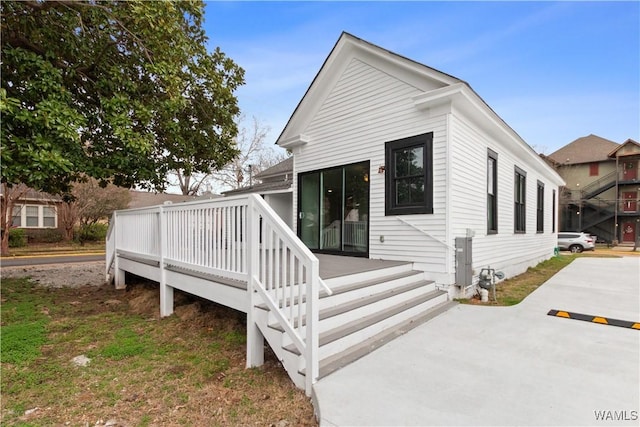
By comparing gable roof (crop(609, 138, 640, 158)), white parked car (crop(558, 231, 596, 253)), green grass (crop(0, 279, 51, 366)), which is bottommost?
white parked car (crop(558, 231, 596, 253))

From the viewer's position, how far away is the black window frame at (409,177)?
18.3ft

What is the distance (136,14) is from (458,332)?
6.77 m

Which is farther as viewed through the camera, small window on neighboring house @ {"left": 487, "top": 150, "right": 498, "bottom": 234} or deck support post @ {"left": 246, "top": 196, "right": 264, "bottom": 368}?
small window on neighboring house @ {"left": 487, "top": 150, "right": 498, "bottom": 234}

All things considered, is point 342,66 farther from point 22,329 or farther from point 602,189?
point 602,189

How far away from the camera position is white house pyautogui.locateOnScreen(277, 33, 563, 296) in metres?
5.47

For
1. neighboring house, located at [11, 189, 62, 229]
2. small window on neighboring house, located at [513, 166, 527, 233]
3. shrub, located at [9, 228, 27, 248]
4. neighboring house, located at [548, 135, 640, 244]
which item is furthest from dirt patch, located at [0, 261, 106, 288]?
neighboring house, located at [548, 135, 640, 244]

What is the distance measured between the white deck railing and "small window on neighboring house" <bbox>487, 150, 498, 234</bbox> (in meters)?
5.28

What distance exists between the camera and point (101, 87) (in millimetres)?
5785

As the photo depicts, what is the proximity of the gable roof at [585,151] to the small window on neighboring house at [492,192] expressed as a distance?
89.4 feet

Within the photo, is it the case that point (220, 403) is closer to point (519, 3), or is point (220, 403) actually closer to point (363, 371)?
point (363, 371)

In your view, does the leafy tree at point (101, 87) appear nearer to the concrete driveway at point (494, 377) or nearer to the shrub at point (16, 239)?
the concrete driveway at point (494, 377)

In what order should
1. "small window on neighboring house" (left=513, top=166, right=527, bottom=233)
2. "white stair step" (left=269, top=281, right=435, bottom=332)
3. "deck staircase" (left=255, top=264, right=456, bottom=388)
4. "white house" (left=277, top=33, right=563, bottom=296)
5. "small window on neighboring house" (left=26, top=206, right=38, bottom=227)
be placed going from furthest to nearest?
"small window on neighboring house" (left=26, top=206, right=38, bottom=227), "small window on neighboring house" (left=513, top=166, right=527, bottom=233), "white house" (left=277, top=33, right=563, bottom=296), "white stair step" (left=269, top=281, right=435, bottom=332), "deck staircase" (left=255, top=264, right=456, bottom=388)

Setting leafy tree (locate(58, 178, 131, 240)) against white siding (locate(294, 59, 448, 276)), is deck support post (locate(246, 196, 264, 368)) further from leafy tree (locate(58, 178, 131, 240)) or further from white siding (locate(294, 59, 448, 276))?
leafy tree (locate(58, 178, 131, 240))

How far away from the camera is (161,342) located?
12.6 ft
